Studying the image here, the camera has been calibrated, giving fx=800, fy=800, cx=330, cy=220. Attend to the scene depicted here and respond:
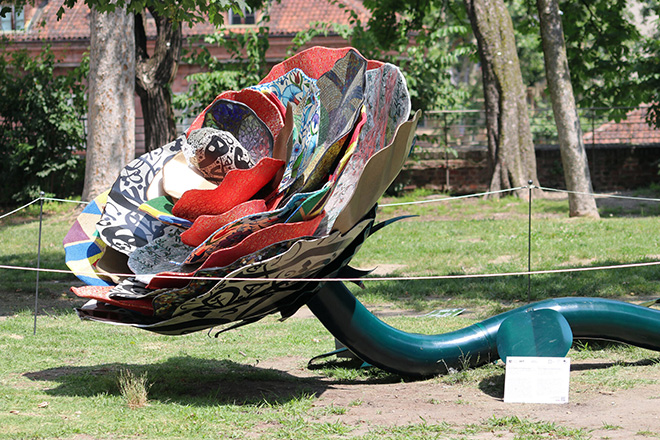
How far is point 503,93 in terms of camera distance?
1717cm

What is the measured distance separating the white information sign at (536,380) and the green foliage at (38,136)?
Result: 17.6m

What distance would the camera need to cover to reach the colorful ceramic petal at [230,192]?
4719mm

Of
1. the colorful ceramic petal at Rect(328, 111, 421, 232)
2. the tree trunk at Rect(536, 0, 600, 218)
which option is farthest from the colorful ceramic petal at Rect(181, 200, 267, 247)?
the tree trunk at Rect(536, 0, 600, 218)

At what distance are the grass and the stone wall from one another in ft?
31.4

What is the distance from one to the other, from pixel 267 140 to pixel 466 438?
2295mm

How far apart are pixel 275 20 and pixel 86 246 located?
2453 centimetres

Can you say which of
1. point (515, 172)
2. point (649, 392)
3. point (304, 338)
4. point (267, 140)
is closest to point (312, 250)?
point (267, 140)

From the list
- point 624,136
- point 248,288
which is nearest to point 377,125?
point 248,288

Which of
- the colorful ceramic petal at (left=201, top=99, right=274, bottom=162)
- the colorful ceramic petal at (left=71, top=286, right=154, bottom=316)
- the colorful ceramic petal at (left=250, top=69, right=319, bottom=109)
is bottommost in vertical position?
the colorful ceramic petal at (left=71, top=286, right=154, bottom=316)

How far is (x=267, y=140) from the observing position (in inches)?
209

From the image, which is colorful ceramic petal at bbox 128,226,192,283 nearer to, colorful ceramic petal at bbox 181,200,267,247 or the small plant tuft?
colorful ceramic petal at bbox 181,200,267,247

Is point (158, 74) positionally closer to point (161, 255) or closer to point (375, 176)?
point (161, 255)

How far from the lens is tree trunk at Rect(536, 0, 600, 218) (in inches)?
580

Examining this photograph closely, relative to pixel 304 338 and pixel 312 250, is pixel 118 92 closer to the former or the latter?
pixel 304 338
